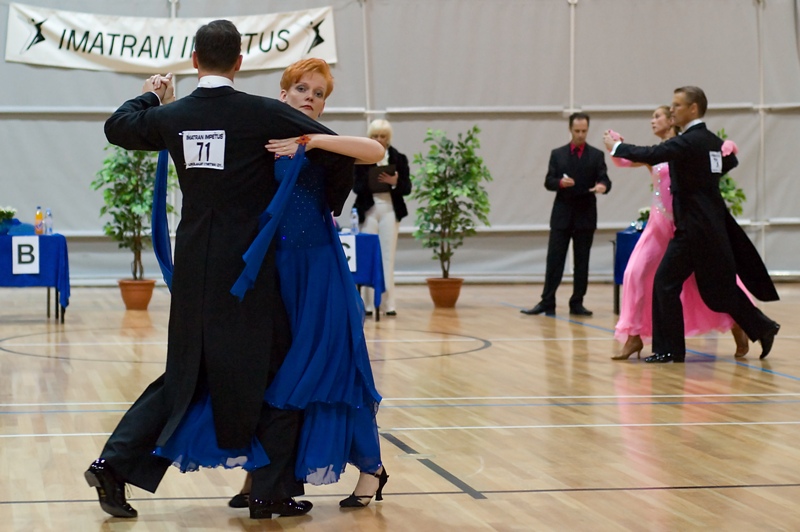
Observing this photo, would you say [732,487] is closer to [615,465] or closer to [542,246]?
[615,465]

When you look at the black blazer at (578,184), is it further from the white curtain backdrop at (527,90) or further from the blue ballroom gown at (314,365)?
the blue ballroom gown at (314,365)

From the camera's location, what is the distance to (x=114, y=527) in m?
3.39

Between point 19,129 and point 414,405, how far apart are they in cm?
931

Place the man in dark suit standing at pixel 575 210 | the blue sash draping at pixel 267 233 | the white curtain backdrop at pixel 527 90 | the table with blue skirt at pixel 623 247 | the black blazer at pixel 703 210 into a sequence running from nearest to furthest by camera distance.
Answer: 1. the blue sash draping at pixel 267 233
2. the black blazer at pixel 703 210
3. the table with blue skirt at pixel 623 247
4. the man in dark suit standing at pixel 575 210
5. the white curtain backdrop at pixel 527 90

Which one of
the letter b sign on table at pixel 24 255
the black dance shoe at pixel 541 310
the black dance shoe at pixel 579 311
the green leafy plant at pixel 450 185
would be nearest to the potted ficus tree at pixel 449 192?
the green leafy plant at pixel 450 185

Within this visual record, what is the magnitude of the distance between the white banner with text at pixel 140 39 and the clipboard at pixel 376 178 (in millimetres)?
3800

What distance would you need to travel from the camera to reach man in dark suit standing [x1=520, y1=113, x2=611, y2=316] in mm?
10758

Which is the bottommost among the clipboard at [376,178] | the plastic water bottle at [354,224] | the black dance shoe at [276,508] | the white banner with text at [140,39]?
the black dance shoe at [276,508]

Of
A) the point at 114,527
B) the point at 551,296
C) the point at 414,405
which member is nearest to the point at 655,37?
the point at 551,296

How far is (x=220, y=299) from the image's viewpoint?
11.1 ft

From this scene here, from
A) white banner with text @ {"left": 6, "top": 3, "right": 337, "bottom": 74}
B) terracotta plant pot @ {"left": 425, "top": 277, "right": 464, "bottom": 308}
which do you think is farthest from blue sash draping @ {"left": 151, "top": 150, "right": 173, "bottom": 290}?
white banner with text @ {"left": 6, "top": 3, "right": 337, "bottom": 74}

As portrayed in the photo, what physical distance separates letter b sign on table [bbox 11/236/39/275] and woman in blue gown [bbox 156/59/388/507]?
6.63 metres

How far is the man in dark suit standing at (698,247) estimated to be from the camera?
729cm

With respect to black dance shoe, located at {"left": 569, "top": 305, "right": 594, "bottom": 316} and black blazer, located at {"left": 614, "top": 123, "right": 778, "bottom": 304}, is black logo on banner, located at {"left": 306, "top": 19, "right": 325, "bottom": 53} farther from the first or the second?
black blazer, located at {"left": 614, "top": 123, "right": 778, "bottom": 304}
